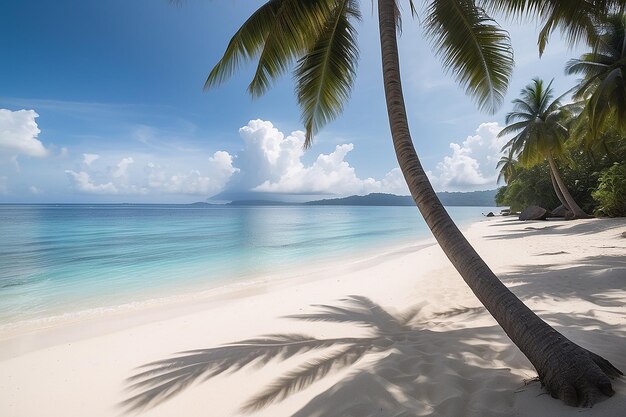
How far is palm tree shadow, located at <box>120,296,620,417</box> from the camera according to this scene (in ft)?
7.54

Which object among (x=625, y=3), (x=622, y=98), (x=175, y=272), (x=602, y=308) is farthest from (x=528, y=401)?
(x=622, y=98)

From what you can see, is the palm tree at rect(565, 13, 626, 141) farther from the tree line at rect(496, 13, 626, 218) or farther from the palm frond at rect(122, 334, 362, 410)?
the palm frond at rect(122, 334, 362, 410)

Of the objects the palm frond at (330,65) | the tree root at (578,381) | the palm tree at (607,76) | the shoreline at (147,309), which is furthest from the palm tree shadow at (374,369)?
the palm tree at (607,76)

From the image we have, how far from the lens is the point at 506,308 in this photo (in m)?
2.43

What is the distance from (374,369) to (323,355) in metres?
0.78

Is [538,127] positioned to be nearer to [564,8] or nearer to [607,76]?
[607,76]

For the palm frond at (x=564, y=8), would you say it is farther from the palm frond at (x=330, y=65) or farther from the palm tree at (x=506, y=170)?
the palm tree at (x=506, y=170)

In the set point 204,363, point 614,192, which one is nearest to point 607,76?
point 614,192

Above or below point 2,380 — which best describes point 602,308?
above

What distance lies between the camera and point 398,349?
3.34 meters

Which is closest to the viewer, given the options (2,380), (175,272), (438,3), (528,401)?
(528,401)

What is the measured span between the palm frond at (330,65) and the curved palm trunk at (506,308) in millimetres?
1953

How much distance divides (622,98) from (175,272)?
59.9 feet

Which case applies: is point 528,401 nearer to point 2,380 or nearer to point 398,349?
point 398,349
